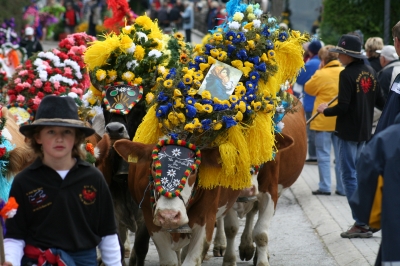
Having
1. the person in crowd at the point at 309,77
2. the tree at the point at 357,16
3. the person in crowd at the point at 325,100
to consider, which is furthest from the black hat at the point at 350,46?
the tree at the point at 357,16

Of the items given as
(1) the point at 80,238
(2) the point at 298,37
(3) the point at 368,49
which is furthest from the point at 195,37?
(1) the point at 80,238

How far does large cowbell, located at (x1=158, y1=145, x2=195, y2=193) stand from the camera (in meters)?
6.32

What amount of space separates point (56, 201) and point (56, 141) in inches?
13.5

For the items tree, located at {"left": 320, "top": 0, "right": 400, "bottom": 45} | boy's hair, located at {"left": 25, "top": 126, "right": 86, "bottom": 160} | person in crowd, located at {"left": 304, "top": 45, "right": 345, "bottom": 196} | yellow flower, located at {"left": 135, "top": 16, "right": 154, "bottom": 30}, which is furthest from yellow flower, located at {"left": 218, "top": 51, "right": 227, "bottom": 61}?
tree, located at {"left": 320, "top": 0, "right": 400, "bottom": 45}

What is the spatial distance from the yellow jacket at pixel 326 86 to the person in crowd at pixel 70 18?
21986mm

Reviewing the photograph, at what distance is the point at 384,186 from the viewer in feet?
14.6

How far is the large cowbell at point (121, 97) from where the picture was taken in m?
7.60

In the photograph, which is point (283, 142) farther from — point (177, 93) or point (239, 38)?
point (177, 93)

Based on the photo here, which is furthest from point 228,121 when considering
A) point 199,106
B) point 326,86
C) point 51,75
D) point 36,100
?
point 326,86

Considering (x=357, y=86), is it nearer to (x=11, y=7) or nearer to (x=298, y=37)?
(x=298, y=37)

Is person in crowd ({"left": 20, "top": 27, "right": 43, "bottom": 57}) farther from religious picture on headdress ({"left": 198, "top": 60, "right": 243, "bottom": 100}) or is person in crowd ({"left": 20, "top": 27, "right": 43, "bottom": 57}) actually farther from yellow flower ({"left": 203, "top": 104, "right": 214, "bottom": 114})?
yellow flower ({"left": 203, "top": 104, "right": 214, "bottom": 114})

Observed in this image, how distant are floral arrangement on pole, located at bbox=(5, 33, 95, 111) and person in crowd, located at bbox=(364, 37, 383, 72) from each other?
4745 mm

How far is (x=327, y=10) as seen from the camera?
17.2 meters

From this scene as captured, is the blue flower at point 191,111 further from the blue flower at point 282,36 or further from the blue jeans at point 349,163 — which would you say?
the blue jeans at point 349,163
